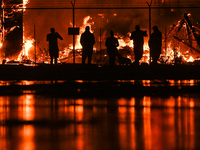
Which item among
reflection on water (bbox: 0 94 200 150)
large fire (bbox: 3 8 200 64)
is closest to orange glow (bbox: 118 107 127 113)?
reflection on water (bbox: 0 94 200 150)

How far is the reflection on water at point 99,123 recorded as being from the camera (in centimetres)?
729

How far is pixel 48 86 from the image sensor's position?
57.7ft

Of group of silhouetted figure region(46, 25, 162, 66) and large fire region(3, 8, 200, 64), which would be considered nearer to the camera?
group of silhouetted figure region(46, 25, 162, 66)

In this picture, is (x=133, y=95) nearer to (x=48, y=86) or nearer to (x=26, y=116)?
(x=48, y=86)

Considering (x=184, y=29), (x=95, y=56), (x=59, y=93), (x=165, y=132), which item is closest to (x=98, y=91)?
(x=59, y=93)

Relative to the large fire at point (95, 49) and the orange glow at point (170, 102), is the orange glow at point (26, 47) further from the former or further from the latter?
the orange glow at point (170, 102)

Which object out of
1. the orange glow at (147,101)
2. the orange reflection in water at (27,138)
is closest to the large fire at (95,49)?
the orange glow at (147,101)

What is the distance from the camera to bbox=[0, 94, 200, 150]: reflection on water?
7.29 meters

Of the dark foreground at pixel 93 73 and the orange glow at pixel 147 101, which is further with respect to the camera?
the dark foreground at pixel 93 73

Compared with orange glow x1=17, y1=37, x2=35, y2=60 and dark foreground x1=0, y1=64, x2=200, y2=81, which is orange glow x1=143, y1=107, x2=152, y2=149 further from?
orange glow x1=17, y1=37, x2=35, y2=60

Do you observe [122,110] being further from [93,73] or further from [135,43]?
[135,43]

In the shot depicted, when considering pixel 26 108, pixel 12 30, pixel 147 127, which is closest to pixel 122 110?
pixel 26 108

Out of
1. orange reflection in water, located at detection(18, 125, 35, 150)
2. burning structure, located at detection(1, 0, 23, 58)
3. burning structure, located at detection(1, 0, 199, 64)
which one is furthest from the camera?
burning structure, located at detection(1, 0, 199, 64)

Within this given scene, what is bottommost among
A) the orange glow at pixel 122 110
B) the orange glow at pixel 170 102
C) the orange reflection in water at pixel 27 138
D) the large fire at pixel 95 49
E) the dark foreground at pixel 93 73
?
the orange reflection in water at pixel 27 138
